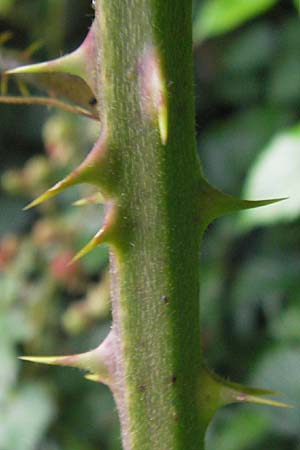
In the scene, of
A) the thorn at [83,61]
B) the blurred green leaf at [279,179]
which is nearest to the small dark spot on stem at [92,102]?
the thorn at [83,61]

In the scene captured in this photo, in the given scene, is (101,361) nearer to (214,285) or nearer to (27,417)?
(27,417)

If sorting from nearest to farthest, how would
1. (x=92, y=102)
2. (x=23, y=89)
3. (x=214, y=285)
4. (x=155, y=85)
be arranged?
1. (x=155, y=85)
2. (x=92, y=102)
3. (x=23, y=89)
4. (x=214, y=285)

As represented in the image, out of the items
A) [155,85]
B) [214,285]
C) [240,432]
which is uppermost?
[155,85]

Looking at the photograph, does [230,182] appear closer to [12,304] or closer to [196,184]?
[12,304]

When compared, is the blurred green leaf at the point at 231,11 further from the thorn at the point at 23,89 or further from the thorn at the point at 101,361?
the thorn at the point at 101,361

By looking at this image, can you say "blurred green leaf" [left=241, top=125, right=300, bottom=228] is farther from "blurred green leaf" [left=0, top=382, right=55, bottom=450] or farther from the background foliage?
"blurred green leaf" [left=0, top=382, right=55, bottom=450]

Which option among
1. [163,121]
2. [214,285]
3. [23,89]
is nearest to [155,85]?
[163,121]

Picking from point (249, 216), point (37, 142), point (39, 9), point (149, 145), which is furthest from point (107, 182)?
point (37, 142)
